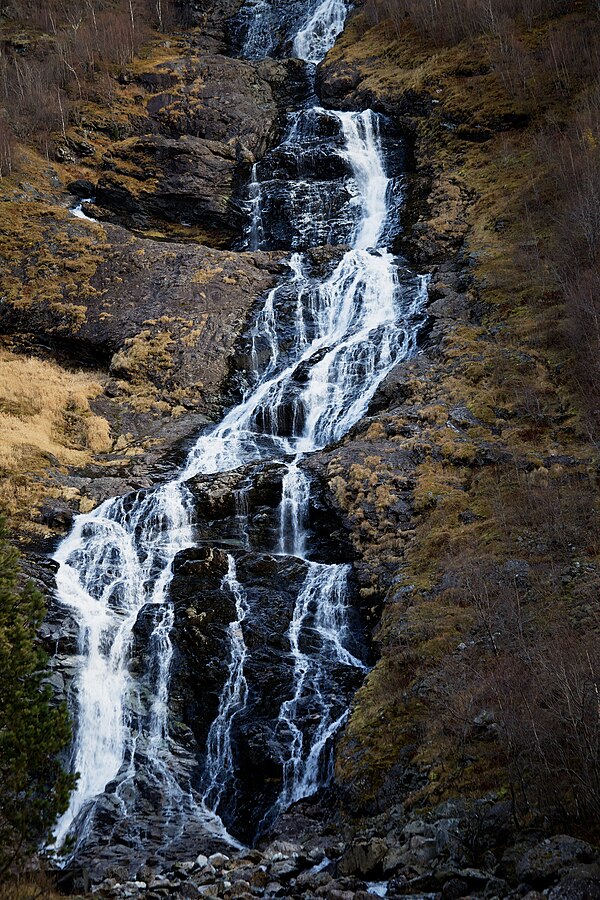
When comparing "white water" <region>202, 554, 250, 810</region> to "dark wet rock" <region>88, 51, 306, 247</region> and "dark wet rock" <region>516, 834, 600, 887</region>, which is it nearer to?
"dark wet rock" <region>516, 834, 600, 887</region>

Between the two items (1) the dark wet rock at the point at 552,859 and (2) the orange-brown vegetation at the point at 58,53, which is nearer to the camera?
(1) the dark wet rock at the point at 552,859

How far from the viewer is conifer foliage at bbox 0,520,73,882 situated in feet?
29.7

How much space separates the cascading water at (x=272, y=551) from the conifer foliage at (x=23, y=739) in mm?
5072

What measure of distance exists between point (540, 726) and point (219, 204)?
36366 mm

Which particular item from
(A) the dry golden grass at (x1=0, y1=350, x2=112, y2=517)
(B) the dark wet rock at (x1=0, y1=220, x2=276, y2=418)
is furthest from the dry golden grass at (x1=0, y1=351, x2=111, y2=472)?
(B) the dark wet rock at (x1=0, y1=220, x2=276, y2=418)

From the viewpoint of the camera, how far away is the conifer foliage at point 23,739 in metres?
9.04

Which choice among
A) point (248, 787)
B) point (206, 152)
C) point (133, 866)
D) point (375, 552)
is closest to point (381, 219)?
point (206, 152)

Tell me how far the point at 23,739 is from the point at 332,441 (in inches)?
686

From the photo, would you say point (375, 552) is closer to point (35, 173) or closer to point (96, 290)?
point (96, 290)

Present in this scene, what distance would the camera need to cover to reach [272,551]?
21.1 meters

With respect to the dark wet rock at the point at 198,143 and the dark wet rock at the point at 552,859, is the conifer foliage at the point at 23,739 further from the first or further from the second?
the dark wet rock at the point at 198,143

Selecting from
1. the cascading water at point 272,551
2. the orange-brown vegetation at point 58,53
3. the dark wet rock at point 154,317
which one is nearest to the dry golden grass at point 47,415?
the dark wet rock at point 154,317

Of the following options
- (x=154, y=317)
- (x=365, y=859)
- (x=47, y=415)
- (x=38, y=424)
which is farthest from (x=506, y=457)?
(x=154, y=317)

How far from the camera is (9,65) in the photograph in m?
53.3
